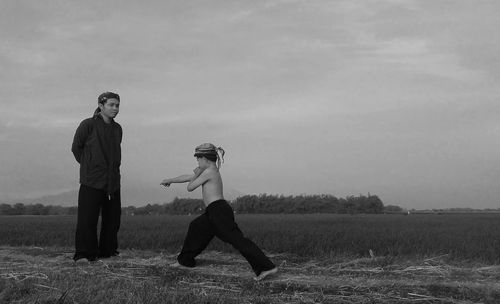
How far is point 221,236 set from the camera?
5.05 metres

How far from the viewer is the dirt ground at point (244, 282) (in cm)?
400

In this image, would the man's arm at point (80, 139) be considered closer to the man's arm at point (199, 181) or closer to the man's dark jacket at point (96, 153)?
the man's dark jacket at point (96, 153)

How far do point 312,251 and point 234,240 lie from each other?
2314 mm

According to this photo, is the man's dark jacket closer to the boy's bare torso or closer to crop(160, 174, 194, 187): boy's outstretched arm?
crop(160, 174, 194, 187): boy's outstretched arm

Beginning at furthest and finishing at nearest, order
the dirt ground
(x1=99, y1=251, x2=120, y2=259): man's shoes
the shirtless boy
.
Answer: (x1=99, y1=251, x2=120, y2=259): man's shoes → the shirtless boy → the dirt ground

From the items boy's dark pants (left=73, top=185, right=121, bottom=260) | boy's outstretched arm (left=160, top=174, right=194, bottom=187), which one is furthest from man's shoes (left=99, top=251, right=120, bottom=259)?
boy's outstretched arm (left=160, top=174, right=194, bottom=187)

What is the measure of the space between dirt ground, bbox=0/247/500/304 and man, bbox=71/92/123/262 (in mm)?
325

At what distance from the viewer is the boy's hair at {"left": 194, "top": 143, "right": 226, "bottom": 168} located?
5098mm

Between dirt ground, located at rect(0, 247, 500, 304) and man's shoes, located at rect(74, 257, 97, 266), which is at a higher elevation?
man's shoes, located at rect(74, 257, 97, 266)

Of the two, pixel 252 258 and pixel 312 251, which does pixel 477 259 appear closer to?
pixel 312 251

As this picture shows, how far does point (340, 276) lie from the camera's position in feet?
16.0

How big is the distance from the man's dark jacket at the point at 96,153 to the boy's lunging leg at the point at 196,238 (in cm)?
137

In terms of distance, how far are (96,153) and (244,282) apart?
2.52 m

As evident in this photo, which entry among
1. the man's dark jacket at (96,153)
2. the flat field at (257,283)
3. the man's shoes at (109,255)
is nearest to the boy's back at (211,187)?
the flat field at (257,283)
